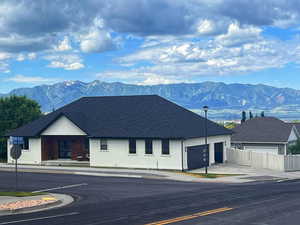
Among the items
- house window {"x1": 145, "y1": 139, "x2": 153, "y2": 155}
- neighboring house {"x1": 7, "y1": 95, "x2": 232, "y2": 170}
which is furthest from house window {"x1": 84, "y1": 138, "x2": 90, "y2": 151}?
house window {"x1": 145, "y1": 139, "x2": 153, "y2": 155}

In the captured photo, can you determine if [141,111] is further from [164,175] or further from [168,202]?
[168,202]

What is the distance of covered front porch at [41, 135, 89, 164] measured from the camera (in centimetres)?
5231

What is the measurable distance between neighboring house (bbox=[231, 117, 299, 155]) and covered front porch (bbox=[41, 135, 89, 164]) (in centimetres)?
2165

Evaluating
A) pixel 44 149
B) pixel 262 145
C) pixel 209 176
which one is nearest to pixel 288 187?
pixel 209 176

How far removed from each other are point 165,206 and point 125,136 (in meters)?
25.4

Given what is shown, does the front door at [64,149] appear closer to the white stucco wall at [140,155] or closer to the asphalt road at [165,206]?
the white stucco wall at [140,155]

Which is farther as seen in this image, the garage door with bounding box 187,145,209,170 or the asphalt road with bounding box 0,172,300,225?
the garage door with bounding box 187,145,209,170

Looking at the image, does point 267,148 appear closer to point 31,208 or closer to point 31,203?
point 31,203

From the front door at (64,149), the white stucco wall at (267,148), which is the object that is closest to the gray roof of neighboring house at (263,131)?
the white stucco wall at (267,148)

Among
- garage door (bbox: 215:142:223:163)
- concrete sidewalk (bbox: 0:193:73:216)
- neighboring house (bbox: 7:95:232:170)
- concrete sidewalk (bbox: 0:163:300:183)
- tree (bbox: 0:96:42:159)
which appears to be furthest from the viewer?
tree (bbox: 0:96:42:159)

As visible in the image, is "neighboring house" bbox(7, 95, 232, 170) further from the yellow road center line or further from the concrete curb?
the yellow road center line

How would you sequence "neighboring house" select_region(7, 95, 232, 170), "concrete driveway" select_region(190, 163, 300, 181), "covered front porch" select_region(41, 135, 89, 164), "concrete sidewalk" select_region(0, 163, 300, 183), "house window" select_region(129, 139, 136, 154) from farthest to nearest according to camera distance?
"covered front porch" select_region(41, 135, 89, 164)
"house window" select_region(129, 139, 136, 154)
"neighboring house" select_region(7, 95, 232, 170)
"concrete driveway" select_region(190, 163, 300, 181)
"concrete sidewalk" select_region(0, 163, 300, 183)

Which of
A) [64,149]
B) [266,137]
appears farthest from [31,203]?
[266,137]

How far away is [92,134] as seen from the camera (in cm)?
4934
